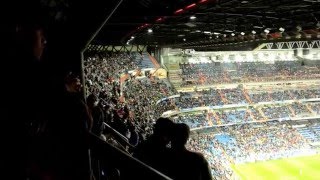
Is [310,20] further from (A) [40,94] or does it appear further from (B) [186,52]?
(B) [186,52]

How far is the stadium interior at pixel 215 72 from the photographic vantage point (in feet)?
36.3

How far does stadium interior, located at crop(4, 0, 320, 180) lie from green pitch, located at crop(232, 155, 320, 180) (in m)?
0.08

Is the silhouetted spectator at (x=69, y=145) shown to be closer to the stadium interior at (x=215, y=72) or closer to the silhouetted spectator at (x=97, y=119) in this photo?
the stadium interior at (x=215, y=72)

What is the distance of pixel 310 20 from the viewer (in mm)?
15406

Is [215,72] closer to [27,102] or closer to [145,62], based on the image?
[145,62]

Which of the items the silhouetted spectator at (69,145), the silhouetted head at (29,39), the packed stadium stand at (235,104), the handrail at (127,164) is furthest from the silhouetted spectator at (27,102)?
the packed stadium stand at (235,104)

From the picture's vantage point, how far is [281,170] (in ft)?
88.4

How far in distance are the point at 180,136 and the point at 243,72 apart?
136 feet

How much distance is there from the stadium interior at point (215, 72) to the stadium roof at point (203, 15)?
2 cm

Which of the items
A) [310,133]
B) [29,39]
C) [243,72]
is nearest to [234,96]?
[243,72]

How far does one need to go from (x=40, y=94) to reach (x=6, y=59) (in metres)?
0.22

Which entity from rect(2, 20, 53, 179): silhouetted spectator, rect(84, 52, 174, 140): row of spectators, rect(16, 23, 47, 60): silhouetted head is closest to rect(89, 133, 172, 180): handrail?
rect(2, 20, 53, 179): silhouetted spectator

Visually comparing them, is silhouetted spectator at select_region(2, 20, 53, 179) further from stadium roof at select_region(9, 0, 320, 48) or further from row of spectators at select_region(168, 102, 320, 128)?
row of spectators at select_region(168, 102, 320, 128)

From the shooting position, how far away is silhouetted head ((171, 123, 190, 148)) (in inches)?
94.7
